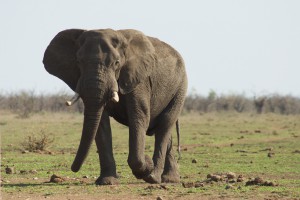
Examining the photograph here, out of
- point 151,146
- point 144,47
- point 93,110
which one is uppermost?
point 144,47

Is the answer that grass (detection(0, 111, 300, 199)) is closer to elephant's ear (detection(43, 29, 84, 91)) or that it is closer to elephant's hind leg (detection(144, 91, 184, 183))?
elephant's hind leg (detection(144, 91, 184, 183))

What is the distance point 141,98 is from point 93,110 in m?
1.28

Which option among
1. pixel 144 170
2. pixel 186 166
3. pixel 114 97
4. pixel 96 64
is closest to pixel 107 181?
pixel 144 170

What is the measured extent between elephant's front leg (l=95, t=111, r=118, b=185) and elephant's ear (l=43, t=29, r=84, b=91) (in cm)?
74

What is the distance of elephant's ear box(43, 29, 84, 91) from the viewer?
12758 mm

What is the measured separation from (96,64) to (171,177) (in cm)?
292

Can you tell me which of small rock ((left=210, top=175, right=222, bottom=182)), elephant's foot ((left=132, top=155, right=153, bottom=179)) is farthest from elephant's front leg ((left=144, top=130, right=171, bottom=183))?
small rock ((left=210, top=175, right=222, bottom=182))

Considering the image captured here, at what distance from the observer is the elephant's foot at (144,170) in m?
12.5

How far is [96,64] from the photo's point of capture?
11.7 meters

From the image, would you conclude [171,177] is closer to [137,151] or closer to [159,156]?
[159,156]

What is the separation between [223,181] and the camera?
13.3 meters

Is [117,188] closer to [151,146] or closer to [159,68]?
[159,68]

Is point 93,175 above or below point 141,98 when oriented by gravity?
below

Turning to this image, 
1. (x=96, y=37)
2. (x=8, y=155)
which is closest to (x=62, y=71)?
(x=96, y=37)
